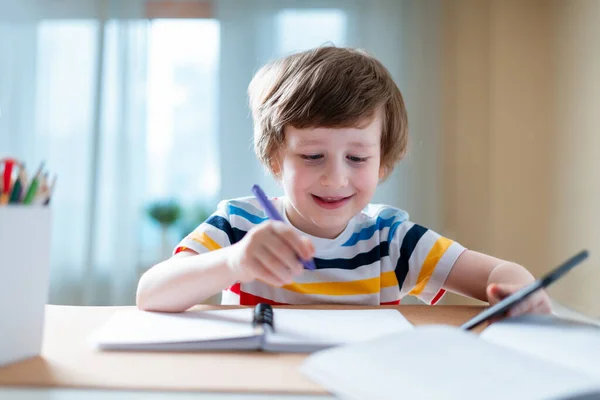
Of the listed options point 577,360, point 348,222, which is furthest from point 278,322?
point 348,222

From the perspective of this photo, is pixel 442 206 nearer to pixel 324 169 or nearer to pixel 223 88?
pixel 223 88

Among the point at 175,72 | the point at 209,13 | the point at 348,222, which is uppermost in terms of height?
the point at 209,13

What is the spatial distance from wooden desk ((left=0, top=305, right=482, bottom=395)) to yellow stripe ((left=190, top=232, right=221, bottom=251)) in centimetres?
35

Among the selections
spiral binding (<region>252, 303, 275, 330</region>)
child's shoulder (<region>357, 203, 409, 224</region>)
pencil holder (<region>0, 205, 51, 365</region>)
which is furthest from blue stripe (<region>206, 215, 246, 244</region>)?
pencil holder (<region>0, 205, 51, 365</region>)

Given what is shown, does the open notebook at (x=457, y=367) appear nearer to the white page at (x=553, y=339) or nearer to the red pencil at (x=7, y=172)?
the white page at (x=553, y=339)

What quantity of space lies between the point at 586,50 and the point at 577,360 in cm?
190

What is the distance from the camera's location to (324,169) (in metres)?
0.93

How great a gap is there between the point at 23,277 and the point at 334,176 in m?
0.50

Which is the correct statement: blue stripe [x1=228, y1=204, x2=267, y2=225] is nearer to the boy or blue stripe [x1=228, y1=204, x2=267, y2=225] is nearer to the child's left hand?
the boy

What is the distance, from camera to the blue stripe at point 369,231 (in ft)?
3.47

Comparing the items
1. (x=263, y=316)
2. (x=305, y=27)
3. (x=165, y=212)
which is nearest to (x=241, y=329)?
(x=263, y=316)

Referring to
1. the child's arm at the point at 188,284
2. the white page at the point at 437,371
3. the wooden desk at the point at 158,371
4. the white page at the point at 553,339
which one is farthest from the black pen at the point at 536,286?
the child's arm at the point at 188,284

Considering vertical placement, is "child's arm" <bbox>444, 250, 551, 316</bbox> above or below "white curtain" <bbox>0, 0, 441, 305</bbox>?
below

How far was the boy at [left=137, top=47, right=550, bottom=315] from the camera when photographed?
92 cm
